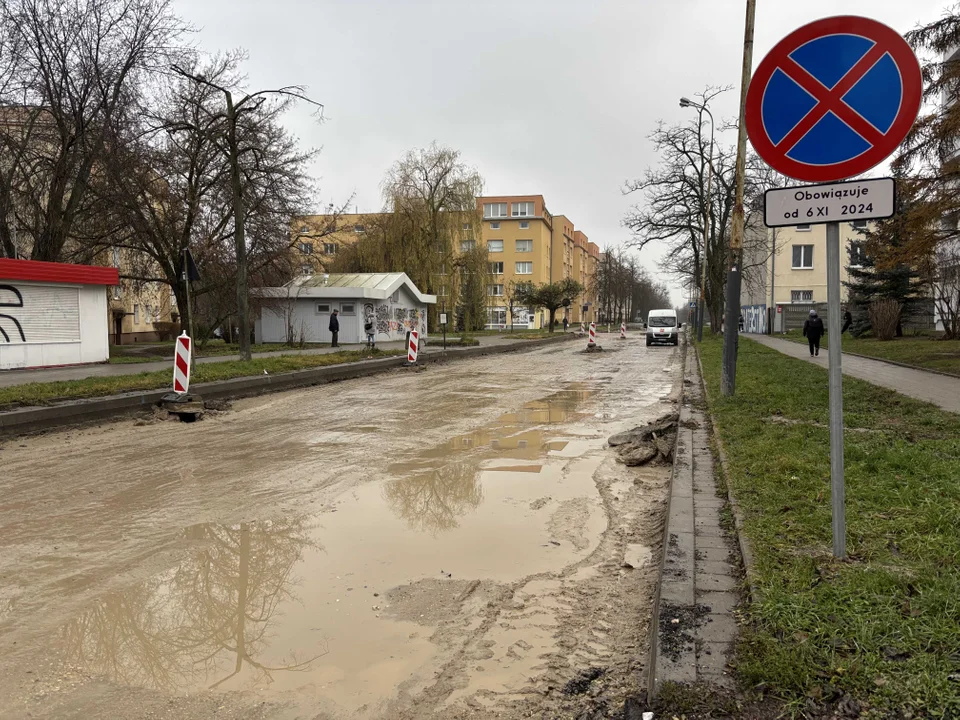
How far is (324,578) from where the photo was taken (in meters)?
4.27

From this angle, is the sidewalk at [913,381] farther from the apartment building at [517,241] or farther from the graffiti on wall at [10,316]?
the apartment building at [517,241]

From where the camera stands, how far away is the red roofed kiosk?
59.5ft

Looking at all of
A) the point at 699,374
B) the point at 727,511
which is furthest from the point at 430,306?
the point at 727,511

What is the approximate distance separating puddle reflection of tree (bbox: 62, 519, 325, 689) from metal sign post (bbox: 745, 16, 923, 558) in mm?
3217

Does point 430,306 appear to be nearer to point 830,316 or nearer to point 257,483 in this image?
point 257,483

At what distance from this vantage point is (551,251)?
307ft

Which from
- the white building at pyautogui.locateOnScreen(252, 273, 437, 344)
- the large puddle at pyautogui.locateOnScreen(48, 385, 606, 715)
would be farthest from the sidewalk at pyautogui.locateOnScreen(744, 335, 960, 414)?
the white building at pyautogui.locateOnScreen(252, 273, 437, 344)

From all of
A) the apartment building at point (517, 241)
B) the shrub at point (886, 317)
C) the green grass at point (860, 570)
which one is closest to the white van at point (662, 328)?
the shrub at point (886, 317)

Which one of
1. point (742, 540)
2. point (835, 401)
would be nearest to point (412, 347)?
point (742, 540)

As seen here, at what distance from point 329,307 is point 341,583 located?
33.6 m

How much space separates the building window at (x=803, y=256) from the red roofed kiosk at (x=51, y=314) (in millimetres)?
47462

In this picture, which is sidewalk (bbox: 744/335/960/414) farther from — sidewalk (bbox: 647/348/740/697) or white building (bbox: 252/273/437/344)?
white building (bbox: 252/273/437/344)

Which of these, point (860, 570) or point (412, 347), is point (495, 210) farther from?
point (860, 570)

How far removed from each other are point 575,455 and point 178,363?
7.57 metres
